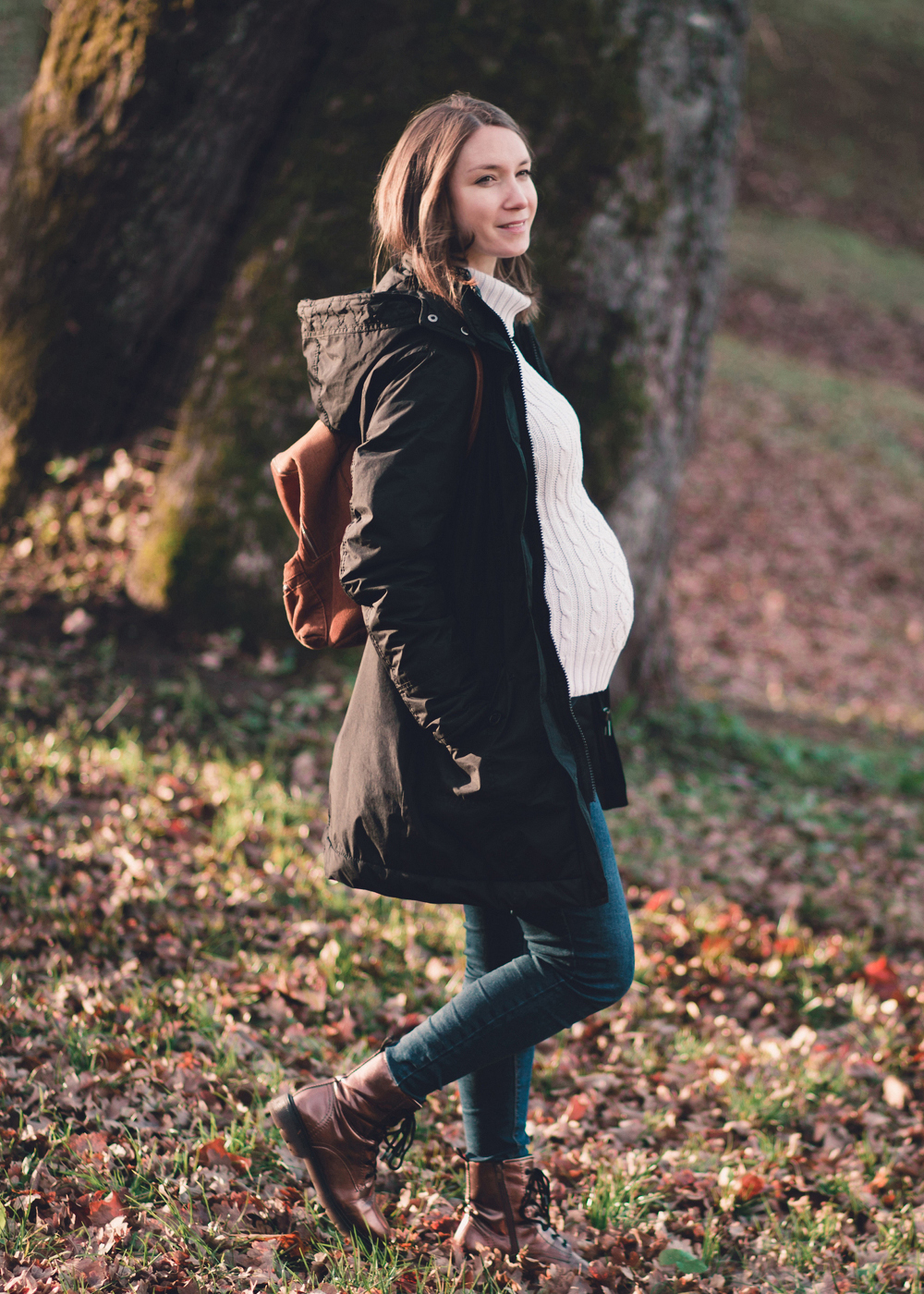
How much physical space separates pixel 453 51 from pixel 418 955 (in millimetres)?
4213

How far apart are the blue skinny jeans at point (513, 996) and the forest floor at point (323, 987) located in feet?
1.48

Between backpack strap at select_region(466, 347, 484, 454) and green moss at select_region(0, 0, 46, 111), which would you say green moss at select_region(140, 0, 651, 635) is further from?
green moss at select_region(0, 0, 46, 111)

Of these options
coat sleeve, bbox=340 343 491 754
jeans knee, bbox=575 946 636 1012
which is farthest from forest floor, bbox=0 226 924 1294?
coat sleeve, bbox=340 343 491 754

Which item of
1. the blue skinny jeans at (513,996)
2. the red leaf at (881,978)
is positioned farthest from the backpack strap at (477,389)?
the red leaf at (881,978)

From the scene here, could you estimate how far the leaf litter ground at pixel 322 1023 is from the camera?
2.56m

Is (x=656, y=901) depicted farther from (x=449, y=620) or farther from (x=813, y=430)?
(x=813, y=430)

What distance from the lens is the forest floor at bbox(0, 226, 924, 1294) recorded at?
2590 mm

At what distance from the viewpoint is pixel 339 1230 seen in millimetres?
2512

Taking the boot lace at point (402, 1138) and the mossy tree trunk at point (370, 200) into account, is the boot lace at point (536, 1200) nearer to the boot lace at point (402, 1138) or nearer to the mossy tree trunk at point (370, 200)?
the boot lace at point (402, 1138)

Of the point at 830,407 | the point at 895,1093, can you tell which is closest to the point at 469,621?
the point at 895,1093

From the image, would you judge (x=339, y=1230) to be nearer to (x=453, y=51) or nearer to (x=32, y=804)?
(x=32, y=804)

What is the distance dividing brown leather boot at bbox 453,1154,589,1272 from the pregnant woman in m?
0.23

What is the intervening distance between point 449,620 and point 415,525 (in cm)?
20

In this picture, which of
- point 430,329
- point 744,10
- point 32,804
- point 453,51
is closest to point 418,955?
point 32,804
